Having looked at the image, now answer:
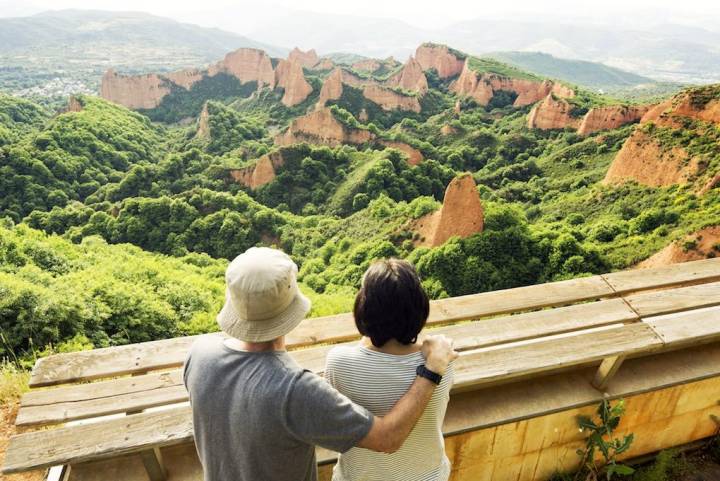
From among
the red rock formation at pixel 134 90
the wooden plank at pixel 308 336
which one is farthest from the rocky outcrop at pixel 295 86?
the wooden plank at pixel 308 336

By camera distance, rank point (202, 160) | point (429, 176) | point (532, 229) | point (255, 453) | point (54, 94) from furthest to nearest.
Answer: point (54, 94) < point (202, 160) < point (429, 176) < point (532, 229) < point (255, 453)

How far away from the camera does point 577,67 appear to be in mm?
145125

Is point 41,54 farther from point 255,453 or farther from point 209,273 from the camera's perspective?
point 255,453

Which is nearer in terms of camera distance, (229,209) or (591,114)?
(229,209)

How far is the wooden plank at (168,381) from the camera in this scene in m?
2.00

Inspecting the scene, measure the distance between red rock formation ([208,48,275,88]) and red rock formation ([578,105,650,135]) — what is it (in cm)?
5427

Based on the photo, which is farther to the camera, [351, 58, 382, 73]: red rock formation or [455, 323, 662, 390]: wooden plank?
[351, 58, 382, 73]: red rock formation

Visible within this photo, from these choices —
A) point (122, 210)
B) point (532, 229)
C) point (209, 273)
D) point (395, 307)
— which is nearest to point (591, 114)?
point (532, 229)

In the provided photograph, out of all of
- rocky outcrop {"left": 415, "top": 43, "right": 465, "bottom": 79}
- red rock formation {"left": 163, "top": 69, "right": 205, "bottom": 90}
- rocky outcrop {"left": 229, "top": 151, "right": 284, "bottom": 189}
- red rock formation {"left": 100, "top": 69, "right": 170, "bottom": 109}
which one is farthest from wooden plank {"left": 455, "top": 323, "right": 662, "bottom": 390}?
red rock formation {"left": 163, "top": 69, "right": 205, "bottom": 90}

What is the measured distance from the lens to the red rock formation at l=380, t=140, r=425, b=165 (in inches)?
1511

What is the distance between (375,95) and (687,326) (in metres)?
57.0

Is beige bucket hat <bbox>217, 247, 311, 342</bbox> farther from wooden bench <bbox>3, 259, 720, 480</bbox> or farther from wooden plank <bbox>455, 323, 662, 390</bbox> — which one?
wooden plank <bbox>455, 323, 662, 390</bbox>

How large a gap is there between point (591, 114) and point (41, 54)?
18909 cm

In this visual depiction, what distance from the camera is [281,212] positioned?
3316cm
